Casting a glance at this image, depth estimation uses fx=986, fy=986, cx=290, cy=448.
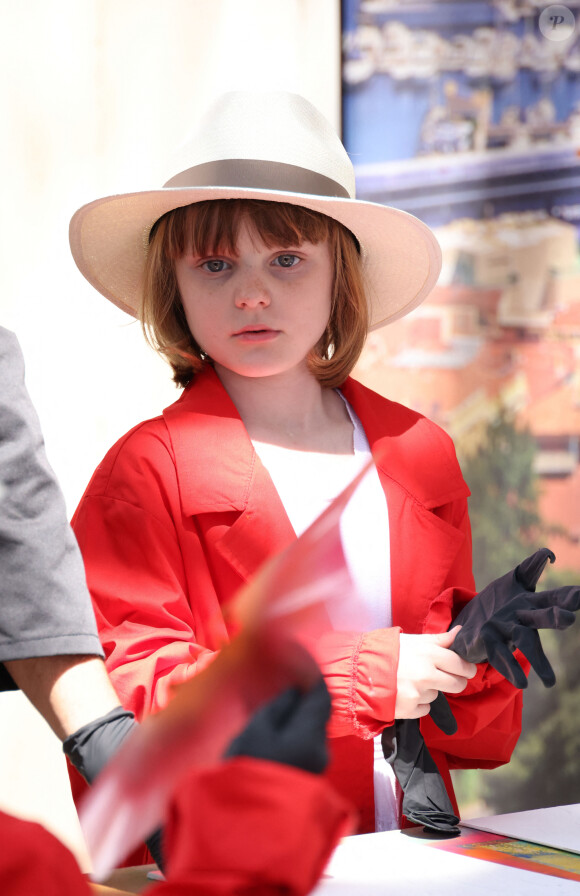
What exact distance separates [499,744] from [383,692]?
8.7 inches

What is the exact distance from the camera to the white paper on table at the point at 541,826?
849 mm

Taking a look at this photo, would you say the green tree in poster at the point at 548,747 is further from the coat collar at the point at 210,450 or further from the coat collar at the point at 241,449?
the coat collar at the point at 210,450

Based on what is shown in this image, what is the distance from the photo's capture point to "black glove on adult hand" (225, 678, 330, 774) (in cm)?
36

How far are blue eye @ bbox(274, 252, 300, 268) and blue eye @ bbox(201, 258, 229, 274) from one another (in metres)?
0.05

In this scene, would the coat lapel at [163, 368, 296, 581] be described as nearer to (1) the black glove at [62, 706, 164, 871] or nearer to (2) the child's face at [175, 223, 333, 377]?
(2) the child's face at [175, 223, 333, 377]

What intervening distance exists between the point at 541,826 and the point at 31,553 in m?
0.53

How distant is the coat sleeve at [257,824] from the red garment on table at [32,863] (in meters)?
0.05

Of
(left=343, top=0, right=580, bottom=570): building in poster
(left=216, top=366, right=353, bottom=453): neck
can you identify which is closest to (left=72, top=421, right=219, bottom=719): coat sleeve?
(left=216, top=366, right=353, bottom=453): neck

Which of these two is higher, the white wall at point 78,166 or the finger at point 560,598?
the white wall at point 78,166

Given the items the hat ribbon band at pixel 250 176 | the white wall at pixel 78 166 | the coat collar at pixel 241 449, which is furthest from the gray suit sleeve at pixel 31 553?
the white wall at pixel 78 166

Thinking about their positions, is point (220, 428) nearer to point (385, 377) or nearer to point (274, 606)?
point (274, 606)

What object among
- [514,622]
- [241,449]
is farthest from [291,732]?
[241,449]

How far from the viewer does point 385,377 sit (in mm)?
1860

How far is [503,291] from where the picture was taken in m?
1.92
